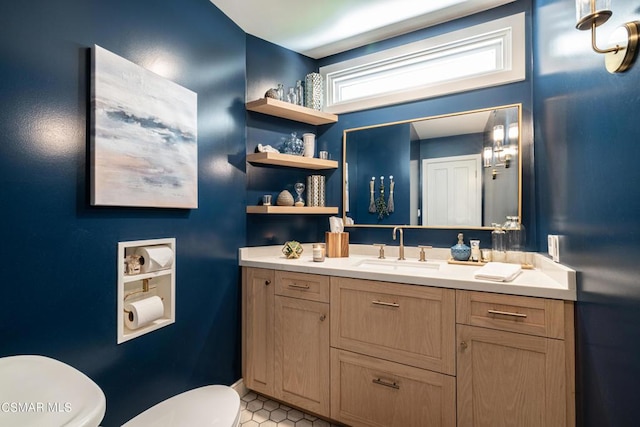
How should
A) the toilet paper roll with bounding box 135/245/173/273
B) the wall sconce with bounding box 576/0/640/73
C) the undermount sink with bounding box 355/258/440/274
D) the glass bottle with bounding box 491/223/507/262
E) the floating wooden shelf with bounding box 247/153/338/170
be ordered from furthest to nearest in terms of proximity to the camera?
the floating wooden shelf with bounding box 247/153/338/170 → the undermount sink with bounding box 355/258/440/274 → the glass bottle with bounding box 491/223/507/262 → the toilet paper roll with bounding box 135/245/173/273 → the wall sconce with bounding box 576/0/640/73

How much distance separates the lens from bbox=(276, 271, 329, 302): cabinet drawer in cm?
181

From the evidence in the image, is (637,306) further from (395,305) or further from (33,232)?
(33,232)

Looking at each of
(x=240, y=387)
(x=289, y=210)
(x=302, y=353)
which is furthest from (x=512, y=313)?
(x=240, y=387)

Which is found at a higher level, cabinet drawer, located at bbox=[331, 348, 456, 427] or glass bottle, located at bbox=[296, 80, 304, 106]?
glass bottle, located at bbox=[296, 80, 304, 106]

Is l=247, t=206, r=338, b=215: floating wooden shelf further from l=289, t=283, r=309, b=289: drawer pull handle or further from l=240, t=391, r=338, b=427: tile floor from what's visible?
l=240, t=391, r=338, b=427: tile floor

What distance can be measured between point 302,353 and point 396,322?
0.63m

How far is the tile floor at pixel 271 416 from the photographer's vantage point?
5.95ft

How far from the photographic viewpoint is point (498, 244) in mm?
1921

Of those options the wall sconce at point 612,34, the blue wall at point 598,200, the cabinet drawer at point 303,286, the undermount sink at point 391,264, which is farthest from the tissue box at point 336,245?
the wall sconce at point 612,34

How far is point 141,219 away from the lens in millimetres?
1502

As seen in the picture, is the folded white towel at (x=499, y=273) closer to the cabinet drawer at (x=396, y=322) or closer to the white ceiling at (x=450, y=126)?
the cabinet drawer at (x=396, y=322)

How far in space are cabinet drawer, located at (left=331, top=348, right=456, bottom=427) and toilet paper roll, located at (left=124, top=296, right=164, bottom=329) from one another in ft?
3.09

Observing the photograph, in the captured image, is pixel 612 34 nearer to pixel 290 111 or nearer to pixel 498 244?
pixel 498 244

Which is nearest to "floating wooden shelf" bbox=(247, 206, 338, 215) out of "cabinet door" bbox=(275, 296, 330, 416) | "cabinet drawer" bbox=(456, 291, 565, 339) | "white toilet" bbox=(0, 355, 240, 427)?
"cabinet door" bbox=(275, 296, 330, 416)
